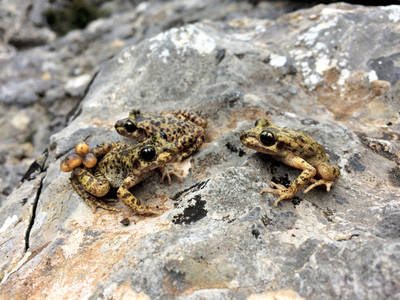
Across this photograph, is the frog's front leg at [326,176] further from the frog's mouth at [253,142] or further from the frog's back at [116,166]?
the frog's back at [116,166]

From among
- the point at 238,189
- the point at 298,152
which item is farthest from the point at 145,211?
the point at 298,152

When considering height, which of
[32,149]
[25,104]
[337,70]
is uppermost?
[337,70]

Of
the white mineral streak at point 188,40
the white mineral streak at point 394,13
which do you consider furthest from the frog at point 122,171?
→ the white mineral streak at point 394,13

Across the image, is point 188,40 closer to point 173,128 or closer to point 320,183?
point 173,128

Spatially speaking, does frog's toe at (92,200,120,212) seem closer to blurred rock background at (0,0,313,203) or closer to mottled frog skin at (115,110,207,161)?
mottled frog skin at (115,110,207,161)

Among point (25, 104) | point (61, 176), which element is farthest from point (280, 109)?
point (25, 104)

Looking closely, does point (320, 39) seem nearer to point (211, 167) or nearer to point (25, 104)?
point (211, 167)
